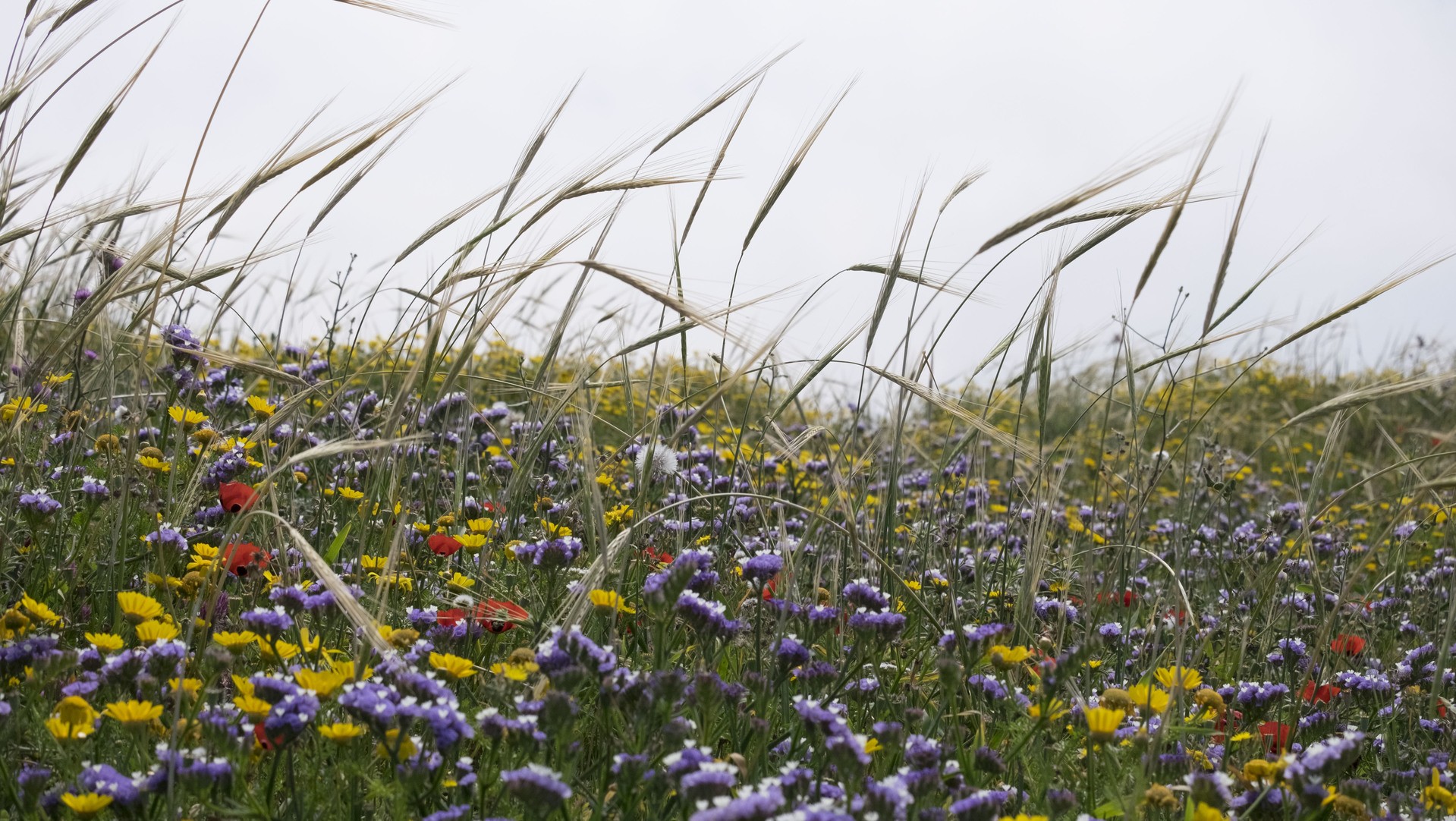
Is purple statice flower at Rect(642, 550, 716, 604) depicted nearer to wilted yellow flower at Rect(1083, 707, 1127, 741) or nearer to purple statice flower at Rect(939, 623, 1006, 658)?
purple statice flower at Rect(939, 623, 1006, 658)

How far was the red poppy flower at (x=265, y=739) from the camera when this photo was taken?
1.74 meters

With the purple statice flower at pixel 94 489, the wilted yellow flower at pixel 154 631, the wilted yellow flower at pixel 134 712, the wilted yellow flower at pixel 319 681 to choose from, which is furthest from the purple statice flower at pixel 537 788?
the purple statice flower at pixel 94 489

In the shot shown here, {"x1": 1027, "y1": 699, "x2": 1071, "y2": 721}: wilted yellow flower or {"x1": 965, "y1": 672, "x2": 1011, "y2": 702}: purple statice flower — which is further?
{"x1": 965, "y1": 672, "x2": 1011, "y2": 702}: purple statice flower

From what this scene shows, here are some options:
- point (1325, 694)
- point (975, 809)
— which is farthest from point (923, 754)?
point (1325, 694)

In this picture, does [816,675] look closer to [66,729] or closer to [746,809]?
[746,809]

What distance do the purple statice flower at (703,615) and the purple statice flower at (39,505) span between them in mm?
1677

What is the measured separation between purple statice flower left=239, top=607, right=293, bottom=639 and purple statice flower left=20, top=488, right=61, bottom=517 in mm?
1011

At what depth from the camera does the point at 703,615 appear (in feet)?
7.12

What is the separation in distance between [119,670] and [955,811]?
4.80ft

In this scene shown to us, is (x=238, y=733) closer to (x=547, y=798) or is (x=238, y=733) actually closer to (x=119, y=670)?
(x=119, y=670)

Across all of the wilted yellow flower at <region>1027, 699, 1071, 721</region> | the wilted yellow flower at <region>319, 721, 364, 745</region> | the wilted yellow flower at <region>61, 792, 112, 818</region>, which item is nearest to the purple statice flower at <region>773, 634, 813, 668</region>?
the wilted yellow flower at <region>1027, 699, 1071, 721</region>

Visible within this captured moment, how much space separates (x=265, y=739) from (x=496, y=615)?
57cm

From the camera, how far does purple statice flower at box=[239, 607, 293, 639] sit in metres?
2.07

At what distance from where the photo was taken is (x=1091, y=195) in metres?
2.65
